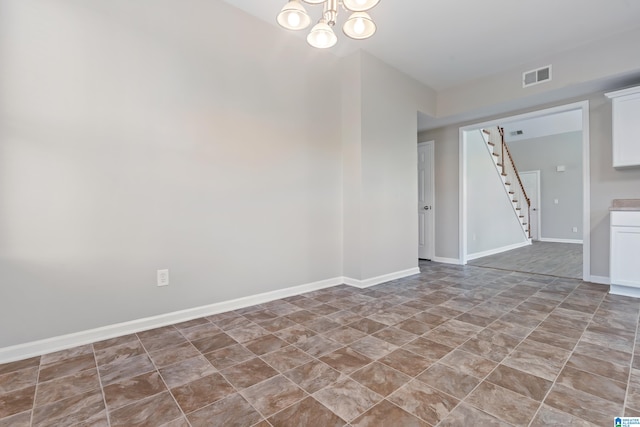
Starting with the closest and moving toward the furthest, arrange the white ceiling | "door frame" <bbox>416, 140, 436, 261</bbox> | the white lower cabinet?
the white ceiling, the white lower cabinet, "door frame" <bbox>416, 140, 436, 261</bbox>

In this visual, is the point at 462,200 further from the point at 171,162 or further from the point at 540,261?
the point at 171,162

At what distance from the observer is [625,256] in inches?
124

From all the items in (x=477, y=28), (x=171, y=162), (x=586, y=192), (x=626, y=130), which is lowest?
(x=586, y=192)

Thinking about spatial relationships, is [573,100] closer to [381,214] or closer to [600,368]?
[381,214]

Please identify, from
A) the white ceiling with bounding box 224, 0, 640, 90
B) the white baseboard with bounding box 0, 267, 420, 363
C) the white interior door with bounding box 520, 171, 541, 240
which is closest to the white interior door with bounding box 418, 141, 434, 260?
the white ceiling with bounding box 224, 0, 640, 90

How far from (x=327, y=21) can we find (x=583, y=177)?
3.84 m

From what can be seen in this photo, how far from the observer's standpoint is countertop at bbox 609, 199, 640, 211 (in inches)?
128

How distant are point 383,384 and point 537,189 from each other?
29.5 feet

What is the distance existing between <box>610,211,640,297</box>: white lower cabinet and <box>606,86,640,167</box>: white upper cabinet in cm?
64

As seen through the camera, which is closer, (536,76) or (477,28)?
(477,28)

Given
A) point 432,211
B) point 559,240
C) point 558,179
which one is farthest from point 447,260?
point 558,179

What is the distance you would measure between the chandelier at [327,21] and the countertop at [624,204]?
11.3 ft

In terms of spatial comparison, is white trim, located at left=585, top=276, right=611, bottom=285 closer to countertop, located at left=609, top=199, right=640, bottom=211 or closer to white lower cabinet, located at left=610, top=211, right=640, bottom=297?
white lower cabinet, located at left=610, top=211, right=640, bottom=297

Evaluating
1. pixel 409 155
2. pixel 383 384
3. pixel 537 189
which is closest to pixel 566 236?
pixel 537 189
